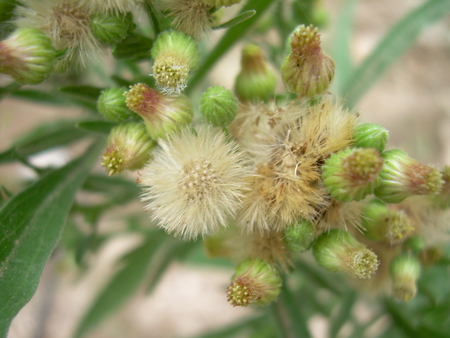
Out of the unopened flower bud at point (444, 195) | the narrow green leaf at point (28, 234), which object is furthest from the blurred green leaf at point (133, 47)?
the unopened flower bud at point (444, 195)

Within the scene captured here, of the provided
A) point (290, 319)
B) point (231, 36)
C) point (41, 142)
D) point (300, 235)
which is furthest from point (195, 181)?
point (41, 142)

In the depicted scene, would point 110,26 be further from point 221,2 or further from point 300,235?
point 300,235

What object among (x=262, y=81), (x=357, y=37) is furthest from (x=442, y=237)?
(x=357, y=37)

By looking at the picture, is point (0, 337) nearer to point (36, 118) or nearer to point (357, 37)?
point (36, 118)

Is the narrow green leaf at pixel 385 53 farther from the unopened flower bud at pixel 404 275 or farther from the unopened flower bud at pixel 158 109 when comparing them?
the unopened flower bud at pixel 158 109

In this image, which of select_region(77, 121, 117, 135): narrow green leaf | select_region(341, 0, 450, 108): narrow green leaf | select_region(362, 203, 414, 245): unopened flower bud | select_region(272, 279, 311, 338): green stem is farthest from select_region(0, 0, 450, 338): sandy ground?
select_region(362, 203, 414, 245): unopened flower bud

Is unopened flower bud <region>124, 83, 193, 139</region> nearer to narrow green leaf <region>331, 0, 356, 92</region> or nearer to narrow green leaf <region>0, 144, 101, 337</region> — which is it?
narrow green leaf <region>0, 144, 101, 337</region>

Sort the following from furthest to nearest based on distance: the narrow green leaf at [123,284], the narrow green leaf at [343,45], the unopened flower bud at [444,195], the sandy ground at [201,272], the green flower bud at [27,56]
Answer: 1. the sandy ground at [201,272]
2. the narrow green leaf at [343,45]
3. the narrow green leaf at [123,284]
4. the unopened flower bud at [444,195]
5. the green flower bud at [27,56]

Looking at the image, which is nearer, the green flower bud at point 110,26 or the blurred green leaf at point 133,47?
the green flower bud at point 110,26
